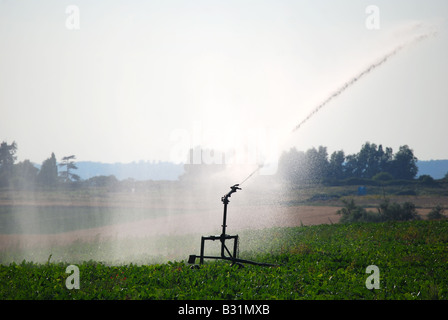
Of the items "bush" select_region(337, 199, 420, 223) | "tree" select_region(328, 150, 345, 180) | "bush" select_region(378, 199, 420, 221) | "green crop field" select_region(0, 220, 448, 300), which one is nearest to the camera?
"green crop field" select_region(0, 220, 448, 300)

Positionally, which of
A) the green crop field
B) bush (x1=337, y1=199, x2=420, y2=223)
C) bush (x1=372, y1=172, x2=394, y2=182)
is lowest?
bush (x1=337, y1=199, x2=420, y2=223)

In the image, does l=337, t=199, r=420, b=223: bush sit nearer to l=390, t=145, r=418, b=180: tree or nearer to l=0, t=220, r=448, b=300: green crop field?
l=0, t=220, r=448, b=300: green crop field

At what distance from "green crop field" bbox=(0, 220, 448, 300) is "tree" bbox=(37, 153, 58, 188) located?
63.7 metres

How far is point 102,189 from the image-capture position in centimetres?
8481

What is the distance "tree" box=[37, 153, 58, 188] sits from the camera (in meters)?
76.7

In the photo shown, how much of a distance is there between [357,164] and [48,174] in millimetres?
71439

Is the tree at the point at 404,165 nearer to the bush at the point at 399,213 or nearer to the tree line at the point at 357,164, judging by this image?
the tree line at the point at 357,164

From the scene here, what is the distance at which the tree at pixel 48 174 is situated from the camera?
252 ft

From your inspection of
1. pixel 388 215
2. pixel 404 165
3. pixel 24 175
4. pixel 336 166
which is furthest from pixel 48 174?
pixel 404 165

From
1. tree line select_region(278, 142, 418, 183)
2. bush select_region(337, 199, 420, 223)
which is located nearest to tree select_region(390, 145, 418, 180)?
tree line select_region(278, 142, 418, 183)

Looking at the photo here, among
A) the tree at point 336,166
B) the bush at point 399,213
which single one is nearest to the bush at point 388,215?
the bush at point 399,213

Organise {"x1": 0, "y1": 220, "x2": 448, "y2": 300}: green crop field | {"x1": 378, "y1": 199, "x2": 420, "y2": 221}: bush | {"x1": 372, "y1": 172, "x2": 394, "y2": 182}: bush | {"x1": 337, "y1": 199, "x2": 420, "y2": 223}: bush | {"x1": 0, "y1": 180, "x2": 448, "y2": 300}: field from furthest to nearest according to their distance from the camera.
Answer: {"x1": 372, "y1": 172, "x2": 394, "y2": 182}: bush < {"x1": 378, "y1": 199, "x2": 420, "y2": 221}: bush < {"x1": 337, "y1": 199, "x2": 420, "y2": 223}: bush < {"x1": 0, "y1": 180, "x2": 448, "y2": 300}: field < {"x1": 0, "y1": 220, "x2": 448, "y2": 300}: green crop field

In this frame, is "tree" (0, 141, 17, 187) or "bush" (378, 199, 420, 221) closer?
"bush" (378, 199, 420, 221)
